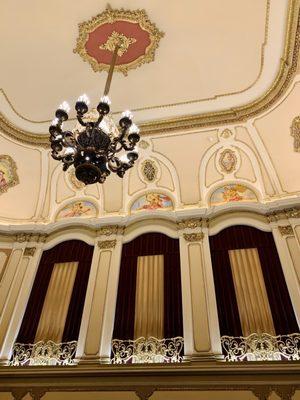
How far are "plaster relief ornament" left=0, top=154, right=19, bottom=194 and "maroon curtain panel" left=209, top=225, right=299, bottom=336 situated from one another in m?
5.61

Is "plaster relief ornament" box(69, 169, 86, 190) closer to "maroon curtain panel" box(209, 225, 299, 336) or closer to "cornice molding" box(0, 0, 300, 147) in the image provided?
"cornice molding" box(0, 0, 300, 147)

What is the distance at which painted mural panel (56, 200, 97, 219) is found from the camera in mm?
9188

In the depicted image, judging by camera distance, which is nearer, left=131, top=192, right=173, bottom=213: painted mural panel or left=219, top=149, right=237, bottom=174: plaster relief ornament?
left=219, top=149, right=237, bottom=174: plaster relief ornament

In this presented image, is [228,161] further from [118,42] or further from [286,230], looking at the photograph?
[118,42]

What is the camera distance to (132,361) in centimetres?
613

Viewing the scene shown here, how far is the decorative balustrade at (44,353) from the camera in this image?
21.1ft

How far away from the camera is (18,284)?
7.75 meters

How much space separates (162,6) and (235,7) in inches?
54.8

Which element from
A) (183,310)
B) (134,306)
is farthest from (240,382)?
(134,306)

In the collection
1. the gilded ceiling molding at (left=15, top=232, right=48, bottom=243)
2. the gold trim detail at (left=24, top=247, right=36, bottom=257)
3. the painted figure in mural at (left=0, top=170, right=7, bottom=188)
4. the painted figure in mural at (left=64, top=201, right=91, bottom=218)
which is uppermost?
the painted figure in mural at (left=0, top=170, right=7, bottom=188)

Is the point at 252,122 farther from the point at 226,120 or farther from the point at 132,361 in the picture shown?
the point at 132,361

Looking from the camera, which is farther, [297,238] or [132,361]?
[297,238]

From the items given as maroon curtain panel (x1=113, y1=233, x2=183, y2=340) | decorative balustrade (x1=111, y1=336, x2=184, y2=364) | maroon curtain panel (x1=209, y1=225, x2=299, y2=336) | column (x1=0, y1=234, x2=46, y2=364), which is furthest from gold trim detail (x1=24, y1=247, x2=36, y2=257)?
maroon curtain panel (x1=209, y1=225, x2=299, y2=336)

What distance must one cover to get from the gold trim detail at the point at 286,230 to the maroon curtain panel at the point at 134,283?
7.96 feet
